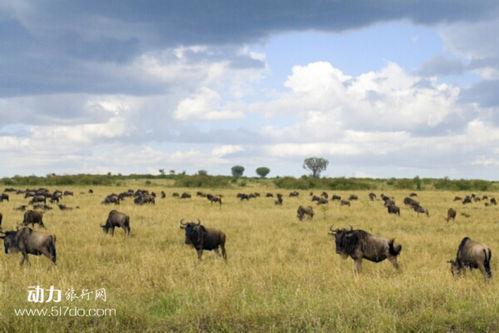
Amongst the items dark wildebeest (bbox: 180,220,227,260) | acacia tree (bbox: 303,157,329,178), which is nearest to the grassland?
dark wildebeest (bbox: 180,220,227,260)

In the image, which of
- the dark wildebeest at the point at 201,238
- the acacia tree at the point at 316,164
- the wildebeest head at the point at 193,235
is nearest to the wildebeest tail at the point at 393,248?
the dark wildebeest at the point at 201,238

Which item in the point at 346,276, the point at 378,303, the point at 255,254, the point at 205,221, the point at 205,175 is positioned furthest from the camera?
the point at 205,175

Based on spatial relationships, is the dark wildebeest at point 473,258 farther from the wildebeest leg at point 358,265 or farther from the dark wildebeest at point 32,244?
the dark wildebeest at point 32,244

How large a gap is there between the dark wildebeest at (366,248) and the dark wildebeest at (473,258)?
1.38m

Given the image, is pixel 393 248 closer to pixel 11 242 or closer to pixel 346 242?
pixel 346 242

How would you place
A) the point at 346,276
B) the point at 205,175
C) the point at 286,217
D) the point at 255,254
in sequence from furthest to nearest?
the point at 205,175 < the point at 286,217 < the point at 255,254 < the point at 346,276

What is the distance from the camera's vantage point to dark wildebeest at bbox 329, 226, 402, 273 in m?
12.9

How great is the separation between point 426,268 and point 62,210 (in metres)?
23.1

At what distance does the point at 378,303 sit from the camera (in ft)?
28.5

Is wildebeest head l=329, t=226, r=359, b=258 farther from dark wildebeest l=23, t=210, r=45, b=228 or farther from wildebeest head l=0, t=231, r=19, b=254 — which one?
dark wildebeest l=23, t=210, r=45, b=228

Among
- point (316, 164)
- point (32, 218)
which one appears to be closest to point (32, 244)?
point (32, 218)

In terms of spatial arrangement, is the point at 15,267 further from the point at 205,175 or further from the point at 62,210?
the point at 205,175

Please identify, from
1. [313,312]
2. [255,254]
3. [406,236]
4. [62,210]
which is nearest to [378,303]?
[313,312]

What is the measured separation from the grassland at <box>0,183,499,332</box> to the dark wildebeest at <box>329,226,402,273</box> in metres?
0.36
